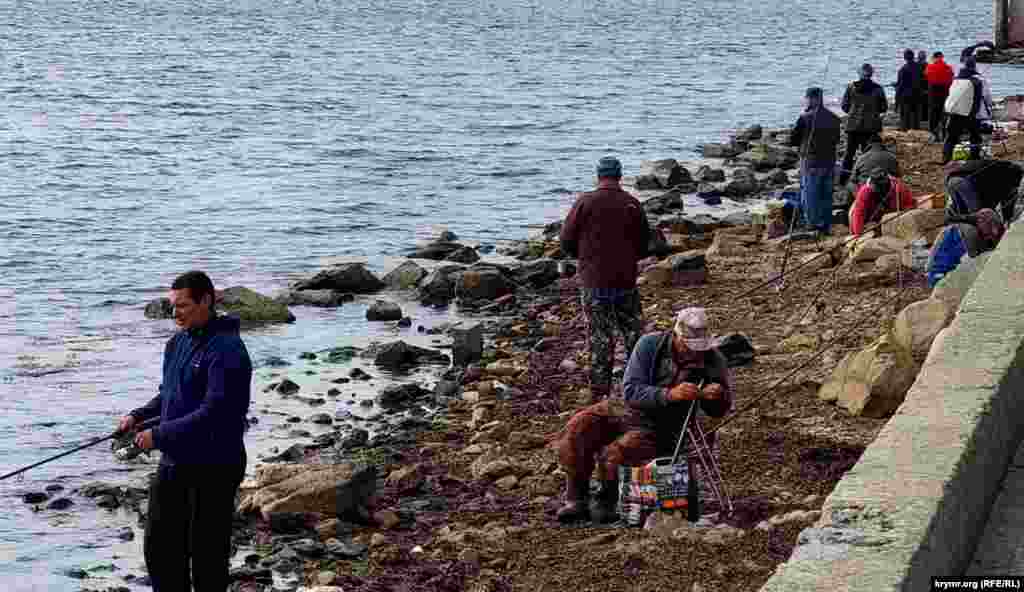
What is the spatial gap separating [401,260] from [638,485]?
17648 millimetres

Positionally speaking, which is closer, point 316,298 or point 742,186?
point 316,298

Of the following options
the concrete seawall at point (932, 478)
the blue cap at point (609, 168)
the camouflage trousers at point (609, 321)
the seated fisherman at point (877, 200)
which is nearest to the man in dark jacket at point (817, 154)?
the seated fisherman at point (877, 200)

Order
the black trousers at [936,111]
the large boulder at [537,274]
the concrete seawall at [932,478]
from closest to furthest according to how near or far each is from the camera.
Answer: the concrete seawall at [932,478], the large boulder at [537,274], the black trousers at [936,111]

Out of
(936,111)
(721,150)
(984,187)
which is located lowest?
(721,150)

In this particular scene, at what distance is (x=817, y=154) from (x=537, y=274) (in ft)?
15.8

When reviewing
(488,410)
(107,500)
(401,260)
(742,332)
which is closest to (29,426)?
(107,500)

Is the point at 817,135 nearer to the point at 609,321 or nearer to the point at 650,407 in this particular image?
the point at 609,321

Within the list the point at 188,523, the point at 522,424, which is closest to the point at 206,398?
the point at 188,523

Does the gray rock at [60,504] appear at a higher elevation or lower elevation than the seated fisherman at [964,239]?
lower

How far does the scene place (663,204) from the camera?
29922 mm

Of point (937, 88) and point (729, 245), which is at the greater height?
point (937, 88)

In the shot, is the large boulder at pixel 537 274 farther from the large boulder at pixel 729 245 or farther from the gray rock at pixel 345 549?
the gray rock at pixel 345 549

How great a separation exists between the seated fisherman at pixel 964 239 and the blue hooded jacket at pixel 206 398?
613 centimetres

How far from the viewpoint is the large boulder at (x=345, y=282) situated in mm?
23109
